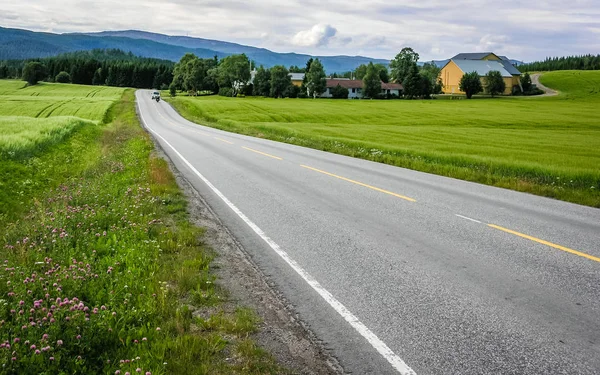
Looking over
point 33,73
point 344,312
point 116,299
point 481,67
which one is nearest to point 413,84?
point 481,67

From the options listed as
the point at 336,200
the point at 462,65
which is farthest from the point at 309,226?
the point at 462,65

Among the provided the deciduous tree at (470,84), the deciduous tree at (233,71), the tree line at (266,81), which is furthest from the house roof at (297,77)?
the deciduous tree at (470,84)

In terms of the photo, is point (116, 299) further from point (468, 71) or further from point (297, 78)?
point (297, 78)

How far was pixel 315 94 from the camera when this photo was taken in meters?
120

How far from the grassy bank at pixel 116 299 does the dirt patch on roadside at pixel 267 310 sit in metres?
0.16

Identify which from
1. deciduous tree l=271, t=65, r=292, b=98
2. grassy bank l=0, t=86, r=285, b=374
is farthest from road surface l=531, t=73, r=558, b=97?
grassy bank l=0, t=86, r=285, b=374

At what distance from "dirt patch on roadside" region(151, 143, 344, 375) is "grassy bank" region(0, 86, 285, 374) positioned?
0.16m

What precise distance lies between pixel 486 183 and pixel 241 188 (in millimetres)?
7480

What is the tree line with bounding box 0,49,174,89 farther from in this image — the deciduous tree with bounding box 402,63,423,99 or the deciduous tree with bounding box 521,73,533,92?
the deciduous tree with bounding box 521,73,533,92

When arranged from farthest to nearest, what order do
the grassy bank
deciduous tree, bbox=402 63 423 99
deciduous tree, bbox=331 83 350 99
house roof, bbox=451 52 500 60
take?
house roof, bbox=451 52 500 60 < deciduous tree, bbox=331 83 350 99 < deciduous tree, bbox=402 63 423 99 < the grassy bank

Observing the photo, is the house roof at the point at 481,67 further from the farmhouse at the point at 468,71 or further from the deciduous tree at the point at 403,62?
the deciduous tree at the point at 403,62

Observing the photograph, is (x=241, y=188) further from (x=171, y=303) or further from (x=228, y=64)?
(x=228, y=64)

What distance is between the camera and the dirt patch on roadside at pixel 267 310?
4406mm

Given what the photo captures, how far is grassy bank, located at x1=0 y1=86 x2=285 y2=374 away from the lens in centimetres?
411
